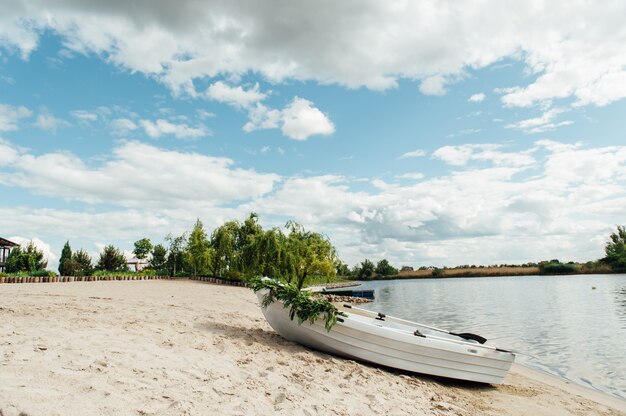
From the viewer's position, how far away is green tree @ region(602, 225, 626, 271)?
89.9 m

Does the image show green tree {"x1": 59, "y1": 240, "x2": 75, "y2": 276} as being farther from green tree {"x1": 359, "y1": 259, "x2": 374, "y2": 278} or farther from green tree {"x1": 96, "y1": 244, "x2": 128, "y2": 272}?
green tree {"x1": 359, "y1": 259, "x2": 374, "y2": 278}

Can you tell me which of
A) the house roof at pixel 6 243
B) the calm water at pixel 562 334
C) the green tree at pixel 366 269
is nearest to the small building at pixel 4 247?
the house roof at pixel 6 243

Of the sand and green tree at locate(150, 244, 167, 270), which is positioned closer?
the sand

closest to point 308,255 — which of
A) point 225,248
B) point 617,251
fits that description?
point 225,248

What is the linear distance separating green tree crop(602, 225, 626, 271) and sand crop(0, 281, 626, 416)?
101 metres

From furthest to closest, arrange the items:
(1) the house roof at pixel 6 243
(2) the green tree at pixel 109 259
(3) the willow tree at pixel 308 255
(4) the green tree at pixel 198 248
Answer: (2) the green tree at pixel 109 259, (1) the house roof at pixel 6 243, (4) the green tree at pixel 198 248, (3) the willow tree at pixel 308 255

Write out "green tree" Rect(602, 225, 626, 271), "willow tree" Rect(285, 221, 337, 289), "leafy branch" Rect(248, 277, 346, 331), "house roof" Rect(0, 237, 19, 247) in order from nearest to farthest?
1. "leafy branch" Rect(248, 277, 346, 331)
2. "willow tree" Rect(285, 221, 337, 289)
3. "house roof" Rect(0, 237, 19, 247)
4. "green tree" Rect(602, 225, 626, 271)

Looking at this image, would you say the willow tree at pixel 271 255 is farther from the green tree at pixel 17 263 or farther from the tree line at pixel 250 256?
the green tree at pixel 17 263

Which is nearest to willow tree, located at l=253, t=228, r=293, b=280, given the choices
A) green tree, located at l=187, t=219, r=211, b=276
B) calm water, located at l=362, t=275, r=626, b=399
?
green tree, located at l=187, t=219, r=211, b=276

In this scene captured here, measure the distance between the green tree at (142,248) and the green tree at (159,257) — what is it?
624 cm

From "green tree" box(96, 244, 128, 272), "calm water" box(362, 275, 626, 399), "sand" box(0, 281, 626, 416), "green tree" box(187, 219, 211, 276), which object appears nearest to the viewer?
"sand" box(0, 281, 626, 416)

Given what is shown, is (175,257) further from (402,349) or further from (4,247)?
(402,349)

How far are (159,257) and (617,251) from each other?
97.3m

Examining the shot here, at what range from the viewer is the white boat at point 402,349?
8.23m
